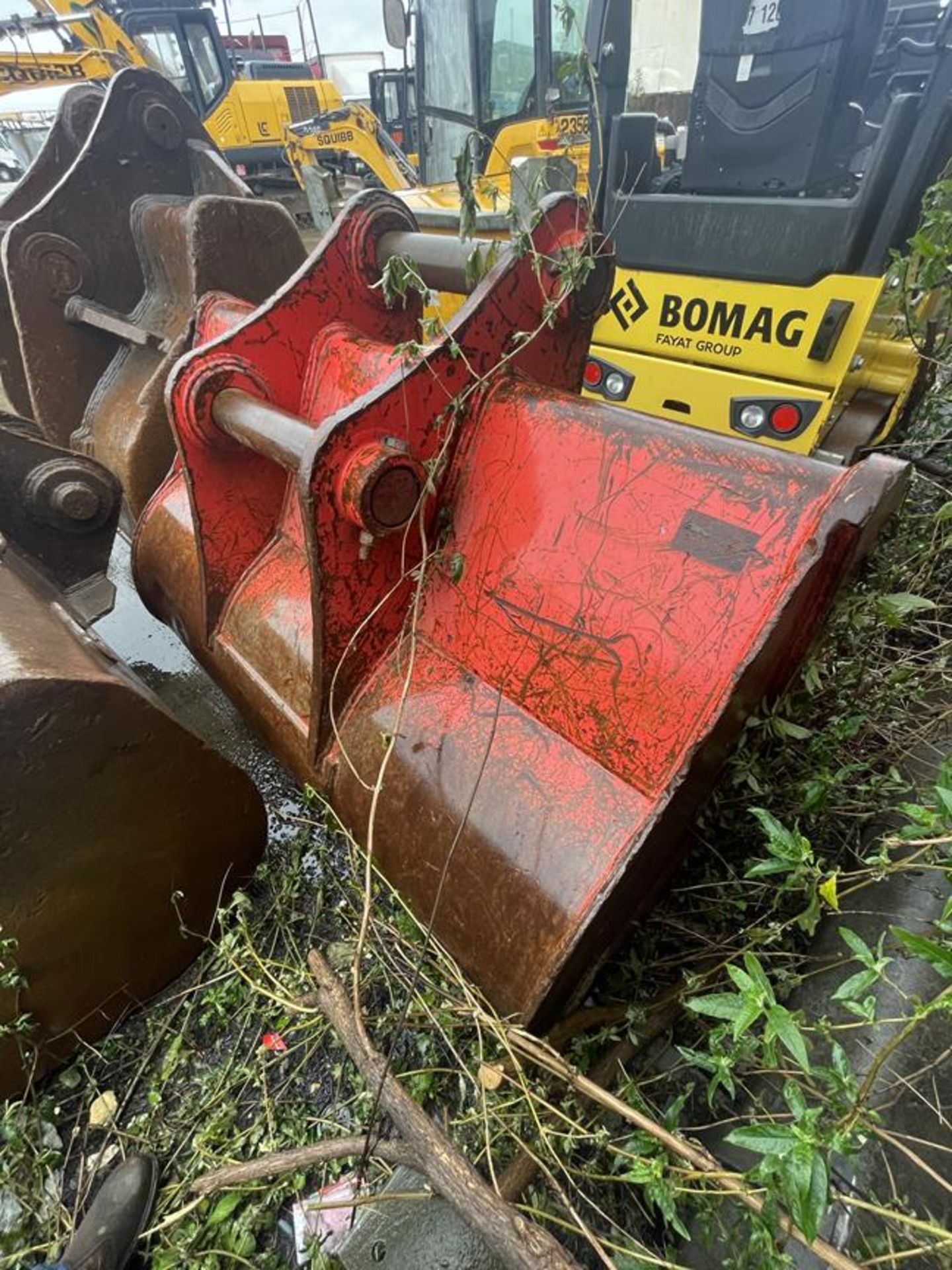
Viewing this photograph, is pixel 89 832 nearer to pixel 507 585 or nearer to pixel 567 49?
pixel 507 585

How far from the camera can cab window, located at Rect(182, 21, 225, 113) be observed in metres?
12.0

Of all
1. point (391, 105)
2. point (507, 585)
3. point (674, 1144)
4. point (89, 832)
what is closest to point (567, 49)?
point (507, 585)

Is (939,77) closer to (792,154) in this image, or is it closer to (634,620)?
(792,154)

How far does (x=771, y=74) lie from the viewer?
116 inches

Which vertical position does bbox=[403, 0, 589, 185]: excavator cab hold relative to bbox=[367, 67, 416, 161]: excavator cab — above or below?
above

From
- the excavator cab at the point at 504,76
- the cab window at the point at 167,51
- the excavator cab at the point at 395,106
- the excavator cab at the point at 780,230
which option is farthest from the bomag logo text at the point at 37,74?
the excavator cab at the point at 780,230

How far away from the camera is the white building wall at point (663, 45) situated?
358 cm

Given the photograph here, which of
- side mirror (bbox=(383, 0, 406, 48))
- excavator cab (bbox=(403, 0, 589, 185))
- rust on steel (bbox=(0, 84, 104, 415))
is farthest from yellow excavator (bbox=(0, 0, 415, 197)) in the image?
rust on steel (bbox=(0, 84, 104, 415))

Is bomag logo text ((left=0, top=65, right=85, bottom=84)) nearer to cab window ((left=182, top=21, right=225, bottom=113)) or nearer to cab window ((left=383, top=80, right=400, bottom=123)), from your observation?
cab window ((left=182, top=21, right=225, bottom=113))

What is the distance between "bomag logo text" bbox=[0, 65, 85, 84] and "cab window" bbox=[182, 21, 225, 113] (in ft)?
8.68

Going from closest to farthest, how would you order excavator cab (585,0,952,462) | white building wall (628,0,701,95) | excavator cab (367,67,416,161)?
1. excavator cab (585,0,952,462)
2. white building wall (628,0,701,95)
3. excavator cab (367,67,416,161)

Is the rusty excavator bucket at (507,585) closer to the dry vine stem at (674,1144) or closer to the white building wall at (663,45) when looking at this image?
the dry vine stem at (674,1144)

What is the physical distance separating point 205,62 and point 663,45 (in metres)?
12.0

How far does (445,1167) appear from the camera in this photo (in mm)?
1185
